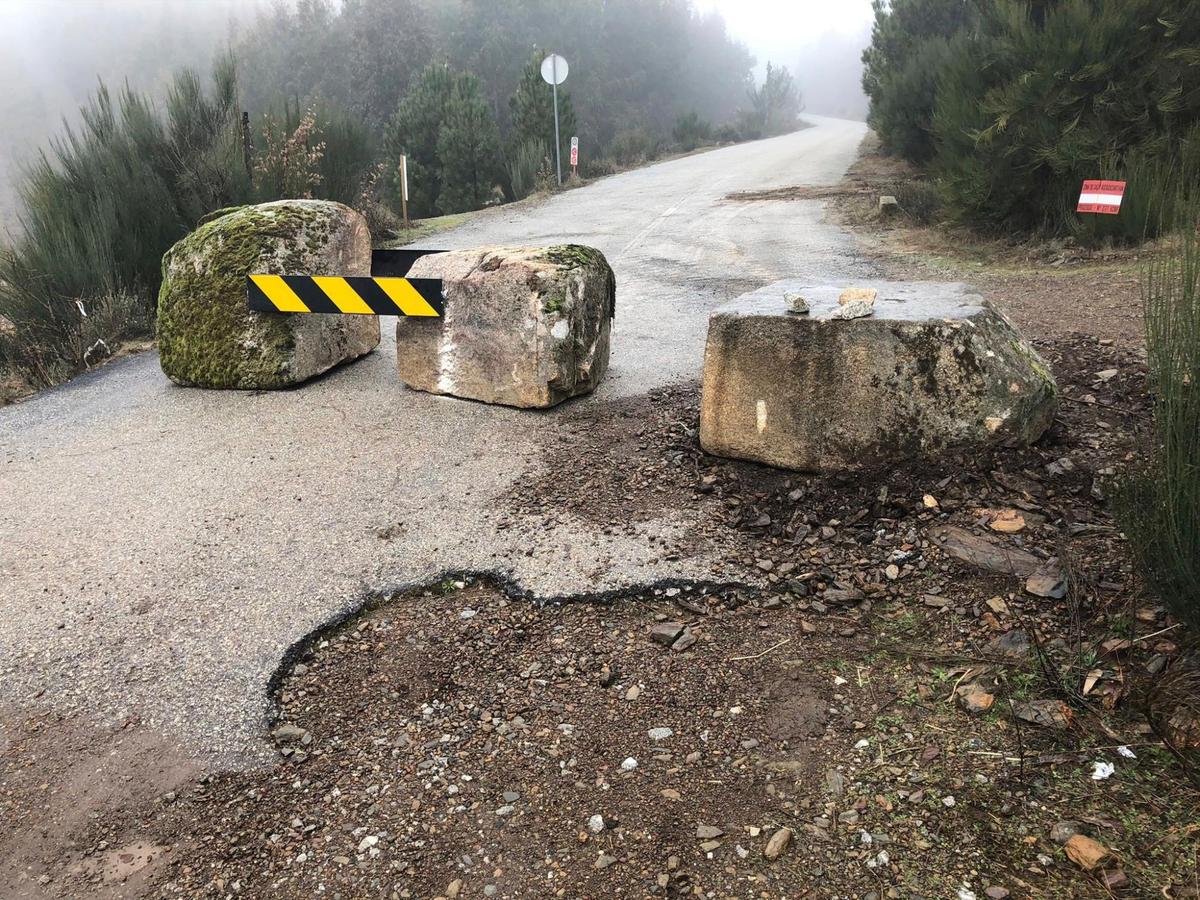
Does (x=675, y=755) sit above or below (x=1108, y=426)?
below

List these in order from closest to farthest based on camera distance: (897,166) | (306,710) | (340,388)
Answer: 1. (306,710)
2. (340,388)
3. (897,166)

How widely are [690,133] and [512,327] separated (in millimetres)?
29201

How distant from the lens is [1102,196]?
26.2 feet

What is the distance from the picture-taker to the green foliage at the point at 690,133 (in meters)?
30.5

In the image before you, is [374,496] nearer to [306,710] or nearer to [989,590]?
[306,710]

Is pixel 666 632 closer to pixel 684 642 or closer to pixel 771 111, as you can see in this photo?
pixel 684 642

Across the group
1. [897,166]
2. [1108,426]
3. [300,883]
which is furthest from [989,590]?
[897,166]

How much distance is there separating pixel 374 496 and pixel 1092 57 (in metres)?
8.91

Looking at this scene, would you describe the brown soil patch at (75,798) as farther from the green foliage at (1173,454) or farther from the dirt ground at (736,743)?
the green foliage at (1173,454)

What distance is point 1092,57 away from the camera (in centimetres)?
854

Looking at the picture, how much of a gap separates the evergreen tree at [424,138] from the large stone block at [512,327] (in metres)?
19.1

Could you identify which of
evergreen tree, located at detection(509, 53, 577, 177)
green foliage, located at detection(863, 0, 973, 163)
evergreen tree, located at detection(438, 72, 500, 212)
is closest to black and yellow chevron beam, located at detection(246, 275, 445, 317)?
green foliage, located at detection(863, 0, 973, 163)

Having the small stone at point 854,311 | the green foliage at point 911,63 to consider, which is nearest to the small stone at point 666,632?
the small stone at point 854,311

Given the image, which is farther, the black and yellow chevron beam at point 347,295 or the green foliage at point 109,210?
the green foliage at point 109,210
